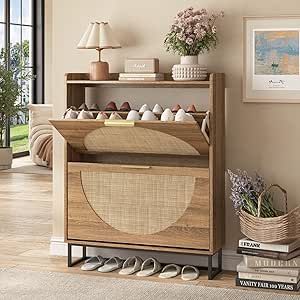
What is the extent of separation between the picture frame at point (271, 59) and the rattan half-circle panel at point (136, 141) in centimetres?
52

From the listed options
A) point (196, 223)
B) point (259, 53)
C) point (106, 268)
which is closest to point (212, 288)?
point (196, 223)

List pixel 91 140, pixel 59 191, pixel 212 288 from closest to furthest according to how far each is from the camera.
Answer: pixel 212 288 → pixel 91 140 → pixel 59 191

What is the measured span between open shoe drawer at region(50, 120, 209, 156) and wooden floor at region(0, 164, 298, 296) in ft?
2.45

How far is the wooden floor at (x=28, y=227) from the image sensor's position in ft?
16.6

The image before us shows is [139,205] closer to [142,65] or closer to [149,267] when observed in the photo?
[149,267]

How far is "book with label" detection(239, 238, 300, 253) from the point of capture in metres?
4.56

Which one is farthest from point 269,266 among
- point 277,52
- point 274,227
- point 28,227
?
point 28,227

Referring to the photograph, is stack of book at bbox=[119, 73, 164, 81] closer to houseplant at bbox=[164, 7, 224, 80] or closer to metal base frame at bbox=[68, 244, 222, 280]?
houseplant at bbox=[164, 7, 224, 80]

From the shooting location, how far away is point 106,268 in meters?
4.97

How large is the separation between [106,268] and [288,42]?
171cm

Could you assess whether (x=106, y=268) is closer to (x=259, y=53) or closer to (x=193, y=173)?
(x=193, y=173)

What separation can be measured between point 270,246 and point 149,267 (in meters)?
0.81

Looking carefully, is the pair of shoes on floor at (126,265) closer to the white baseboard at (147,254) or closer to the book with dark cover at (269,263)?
the white baseboard at (147,254)

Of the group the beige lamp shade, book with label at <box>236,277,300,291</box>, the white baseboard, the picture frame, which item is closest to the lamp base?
the beige lamp shade
